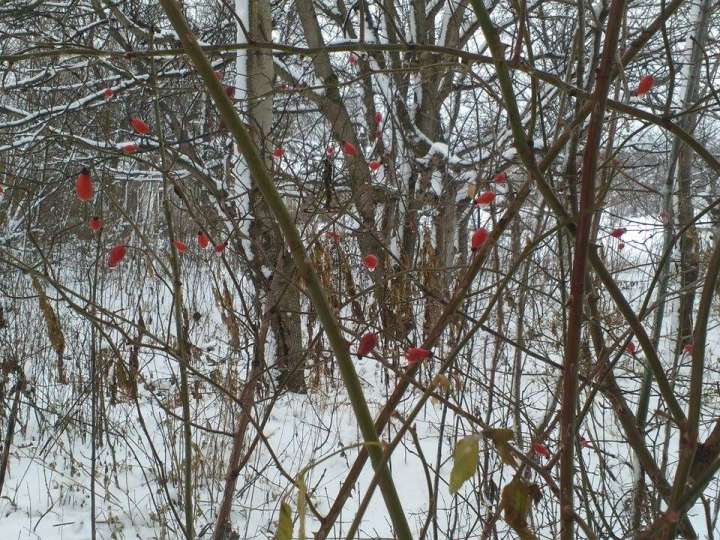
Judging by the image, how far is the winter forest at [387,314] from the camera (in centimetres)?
51

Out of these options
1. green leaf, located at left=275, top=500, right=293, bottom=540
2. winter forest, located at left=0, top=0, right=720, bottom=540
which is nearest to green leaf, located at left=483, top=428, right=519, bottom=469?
winter forest, located at left=0, top=0, right=720, bottom=540

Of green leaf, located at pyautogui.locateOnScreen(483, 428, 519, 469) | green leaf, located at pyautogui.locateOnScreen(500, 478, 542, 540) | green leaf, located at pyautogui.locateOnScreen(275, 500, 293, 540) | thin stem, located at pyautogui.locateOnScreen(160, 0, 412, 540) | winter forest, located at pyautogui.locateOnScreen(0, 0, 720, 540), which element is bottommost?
green leaf, located at pyautogui.locateOnScreen(275, 500, 293, 540)

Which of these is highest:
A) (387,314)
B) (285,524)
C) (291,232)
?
(387,314)

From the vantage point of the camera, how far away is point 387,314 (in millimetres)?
2904

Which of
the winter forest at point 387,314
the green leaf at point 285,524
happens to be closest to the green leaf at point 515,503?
the winter forest at point 387,314

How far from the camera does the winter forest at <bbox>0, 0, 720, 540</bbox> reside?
509mm

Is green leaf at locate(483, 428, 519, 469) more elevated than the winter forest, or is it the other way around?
the winter forest

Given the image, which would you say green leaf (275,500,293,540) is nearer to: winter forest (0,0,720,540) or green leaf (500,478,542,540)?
winter forest (0,0,720,540)

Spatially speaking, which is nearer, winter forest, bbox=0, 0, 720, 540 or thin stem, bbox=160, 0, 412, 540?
thin stem, bbox=160, 0, 412, 540

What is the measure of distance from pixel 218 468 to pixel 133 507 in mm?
399

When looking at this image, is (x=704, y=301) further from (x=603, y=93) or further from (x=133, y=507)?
(x=133, y=507)

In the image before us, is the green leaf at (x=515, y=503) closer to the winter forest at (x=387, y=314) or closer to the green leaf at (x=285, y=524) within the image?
the winter forest at (x=387, y=314)

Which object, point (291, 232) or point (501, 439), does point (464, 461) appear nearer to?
point (501, 439)

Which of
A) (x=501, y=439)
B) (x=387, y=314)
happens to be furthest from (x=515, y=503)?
(x=387, y=314)
